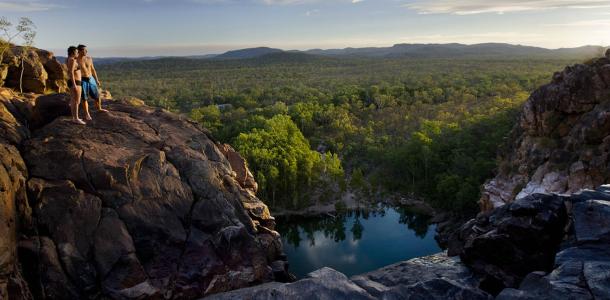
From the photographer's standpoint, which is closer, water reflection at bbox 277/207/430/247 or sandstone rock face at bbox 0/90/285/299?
sandstone rock face at bbox 0/90/285/299

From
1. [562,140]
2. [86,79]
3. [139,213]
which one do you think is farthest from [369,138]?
[139,213]

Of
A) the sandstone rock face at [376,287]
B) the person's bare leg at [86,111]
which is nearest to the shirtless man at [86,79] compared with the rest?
the person's bare leg at [86,111]

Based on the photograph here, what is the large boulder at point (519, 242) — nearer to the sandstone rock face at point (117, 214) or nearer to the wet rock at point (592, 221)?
the wet rock at point (592, 221)

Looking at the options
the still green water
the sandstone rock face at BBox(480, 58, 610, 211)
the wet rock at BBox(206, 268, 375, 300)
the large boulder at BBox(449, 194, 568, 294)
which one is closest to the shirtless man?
the wet rock at BBox(206, 268, 375, 300)

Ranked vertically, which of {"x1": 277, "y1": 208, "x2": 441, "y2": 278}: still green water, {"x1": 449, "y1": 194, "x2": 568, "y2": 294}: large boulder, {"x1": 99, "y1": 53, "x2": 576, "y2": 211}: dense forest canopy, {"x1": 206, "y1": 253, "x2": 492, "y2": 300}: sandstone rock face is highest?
{"x1": 449, "y1": 194, "x2": 568, "y2": 294}: large boulder

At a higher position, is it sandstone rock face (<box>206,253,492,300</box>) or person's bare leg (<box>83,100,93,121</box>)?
person's bare leg (<box>83,100,93,121</box>)

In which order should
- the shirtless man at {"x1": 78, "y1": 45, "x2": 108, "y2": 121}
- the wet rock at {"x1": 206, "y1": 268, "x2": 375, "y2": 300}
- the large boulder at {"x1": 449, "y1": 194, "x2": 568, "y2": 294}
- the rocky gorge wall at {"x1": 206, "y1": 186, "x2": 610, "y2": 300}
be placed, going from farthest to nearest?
the shirtless man at {"x1": 78, "y1": 45, "x2": 108, "y2": 121}, the large boulder at {"x1": 449, "y1": 194, "x2": 568, "y2": 294}, the wet rock at {"x1": 206, "y1": 268, "x2": 375, "y2": 300}, the rocky gorge wall at {"x1": 206, "y1": 186, "x2": 610, "y2": 300}

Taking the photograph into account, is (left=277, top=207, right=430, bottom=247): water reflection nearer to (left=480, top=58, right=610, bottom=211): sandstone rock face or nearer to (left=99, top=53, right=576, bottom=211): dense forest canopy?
(left=99, top=53, right=576, bottom=211): dense forest canopy

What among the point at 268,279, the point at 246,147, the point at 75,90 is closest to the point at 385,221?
the point at 246,147
